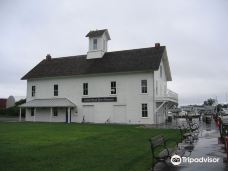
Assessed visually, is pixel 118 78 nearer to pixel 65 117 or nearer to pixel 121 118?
pixel 121 118

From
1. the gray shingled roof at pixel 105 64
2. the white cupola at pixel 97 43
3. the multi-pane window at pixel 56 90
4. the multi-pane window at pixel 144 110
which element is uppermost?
the white cupola at pixel 97 43

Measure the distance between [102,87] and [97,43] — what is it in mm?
7032

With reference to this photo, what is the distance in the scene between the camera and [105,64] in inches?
1505

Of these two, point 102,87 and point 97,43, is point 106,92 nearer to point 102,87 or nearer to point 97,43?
point 102,87

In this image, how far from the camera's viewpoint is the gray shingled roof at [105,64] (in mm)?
35375

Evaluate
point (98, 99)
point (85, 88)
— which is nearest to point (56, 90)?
point (85, 88)

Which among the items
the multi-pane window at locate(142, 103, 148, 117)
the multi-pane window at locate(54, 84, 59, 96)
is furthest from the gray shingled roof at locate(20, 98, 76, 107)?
the multi-pane window at locate(142, 103, 148, 117)

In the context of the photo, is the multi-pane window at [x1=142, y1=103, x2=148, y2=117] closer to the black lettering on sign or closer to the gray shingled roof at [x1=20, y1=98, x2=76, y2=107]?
the black lettering on sign

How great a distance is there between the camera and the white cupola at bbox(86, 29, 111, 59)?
40812 mm

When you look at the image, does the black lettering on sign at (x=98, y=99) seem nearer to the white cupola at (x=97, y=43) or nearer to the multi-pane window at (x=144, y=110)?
the multi-pane window at (x=144, y=110)

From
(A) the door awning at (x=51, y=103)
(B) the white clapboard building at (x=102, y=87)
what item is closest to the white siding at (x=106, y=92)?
(B) the white clapboard building at (x=102, y=87)

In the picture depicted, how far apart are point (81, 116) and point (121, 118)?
562 cm

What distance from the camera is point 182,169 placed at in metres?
8.84

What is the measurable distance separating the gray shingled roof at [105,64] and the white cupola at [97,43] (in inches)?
29.1
